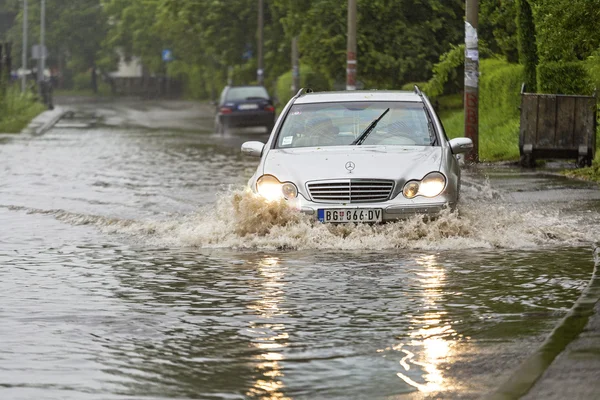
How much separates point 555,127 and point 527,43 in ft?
16.2

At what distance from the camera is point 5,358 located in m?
8.07

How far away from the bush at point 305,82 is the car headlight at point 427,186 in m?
40.7

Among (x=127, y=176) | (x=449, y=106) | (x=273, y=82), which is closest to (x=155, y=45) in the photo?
(x=273, y=82)

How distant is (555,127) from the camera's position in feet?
79.4

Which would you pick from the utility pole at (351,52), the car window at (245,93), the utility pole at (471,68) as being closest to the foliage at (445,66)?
the utility pole at (351,52)

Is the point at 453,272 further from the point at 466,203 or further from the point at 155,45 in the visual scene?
the point at 155,45

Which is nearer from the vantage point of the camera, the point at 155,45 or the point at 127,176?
the point at 127,176

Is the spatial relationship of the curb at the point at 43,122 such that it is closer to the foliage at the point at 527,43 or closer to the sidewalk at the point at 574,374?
the foliage at the point at 527,43

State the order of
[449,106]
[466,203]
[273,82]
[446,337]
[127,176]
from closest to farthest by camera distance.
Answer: [446,337], [466,203], [127,176], [449,106], [273,82]

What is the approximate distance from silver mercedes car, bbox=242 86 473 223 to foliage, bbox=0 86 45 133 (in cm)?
2914

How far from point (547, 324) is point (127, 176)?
15.9 m

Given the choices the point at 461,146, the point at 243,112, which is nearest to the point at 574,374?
the point at 461,146

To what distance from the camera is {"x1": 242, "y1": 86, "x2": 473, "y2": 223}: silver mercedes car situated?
13477 millimetres

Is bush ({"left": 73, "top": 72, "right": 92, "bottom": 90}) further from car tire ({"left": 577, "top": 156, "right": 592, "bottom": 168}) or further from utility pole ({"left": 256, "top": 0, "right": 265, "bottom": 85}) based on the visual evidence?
car tire ({"left": 577, "top": 156, "right": 592, "bottom": 168})
